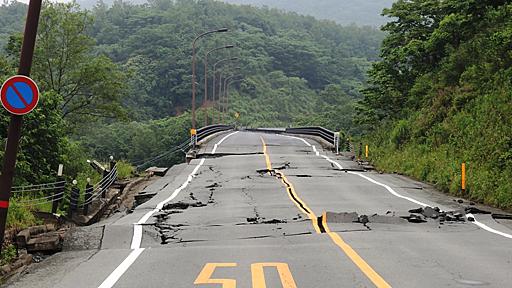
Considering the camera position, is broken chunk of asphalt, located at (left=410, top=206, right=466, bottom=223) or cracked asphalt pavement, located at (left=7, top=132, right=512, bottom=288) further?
broken chunk of asphalt, located at (left=410, top=206, right=466, bottom=223)

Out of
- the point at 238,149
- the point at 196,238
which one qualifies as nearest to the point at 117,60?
the point at 238,149

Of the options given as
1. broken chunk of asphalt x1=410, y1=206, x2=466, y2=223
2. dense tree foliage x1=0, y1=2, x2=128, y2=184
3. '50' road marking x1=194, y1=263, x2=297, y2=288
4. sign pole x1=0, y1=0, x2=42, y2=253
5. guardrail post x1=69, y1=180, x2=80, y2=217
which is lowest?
guardrail post x1=69, y1=180, x2=80, y2=217

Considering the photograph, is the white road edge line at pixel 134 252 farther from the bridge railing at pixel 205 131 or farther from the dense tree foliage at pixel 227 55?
the dense tree foliage at pixel 227 55

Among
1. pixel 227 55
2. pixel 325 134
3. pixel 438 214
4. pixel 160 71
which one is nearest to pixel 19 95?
pixel 438 214

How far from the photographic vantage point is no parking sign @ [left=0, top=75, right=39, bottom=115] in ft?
30.6

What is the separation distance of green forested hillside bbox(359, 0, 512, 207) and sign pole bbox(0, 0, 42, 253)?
12.1m

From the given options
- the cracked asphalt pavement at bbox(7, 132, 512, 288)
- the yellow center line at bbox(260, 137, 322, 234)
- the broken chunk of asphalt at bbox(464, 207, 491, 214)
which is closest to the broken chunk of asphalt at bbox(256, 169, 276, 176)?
the yellow center line at bbox(260, 137, 322, 234)

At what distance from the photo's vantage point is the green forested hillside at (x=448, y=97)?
19781 mm

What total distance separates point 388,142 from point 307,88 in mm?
117732

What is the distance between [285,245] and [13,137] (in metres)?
4.73

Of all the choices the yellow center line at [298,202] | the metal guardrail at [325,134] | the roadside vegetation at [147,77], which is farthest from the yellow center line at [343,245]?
the metal guardrail at [325,134]

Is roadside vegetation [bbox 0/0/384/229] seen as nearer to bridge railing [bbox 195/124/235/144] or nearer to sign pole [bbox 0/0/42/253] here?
sign pole [bbox 0/0/42/253]

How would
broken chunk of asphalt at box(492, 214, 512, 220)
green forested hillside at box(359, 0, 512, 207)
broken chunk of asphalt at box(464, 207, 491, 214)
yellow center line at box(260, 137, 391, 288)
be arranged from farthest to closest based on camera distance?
green forested hillside at box(359, 0, 512, 207), broken chunk of asphalt at box(464, 207, 491, 214), broken chunk of asphalt at box(492, 214, 512, 220), yellow center line at box(260, 137, 391, 288)

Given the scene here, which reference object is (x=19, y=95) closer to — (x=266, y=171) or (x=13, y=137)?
(x=13, y=137)
